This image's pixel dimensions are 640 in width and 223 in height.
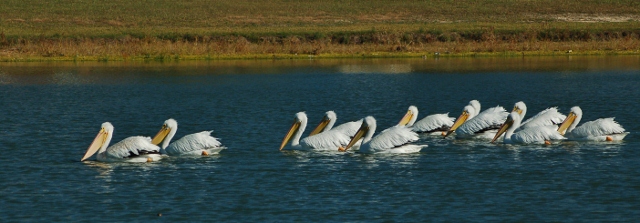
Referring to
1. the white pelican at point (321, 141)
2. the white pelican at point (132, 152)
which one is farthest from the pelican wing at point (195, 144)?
the white pelican at point (321, 141)

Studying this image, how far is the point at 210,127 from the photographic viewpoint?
16.6 meters

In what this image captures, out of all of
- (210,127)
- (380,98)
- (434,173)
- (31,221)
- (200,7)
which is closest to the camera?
(31,221)

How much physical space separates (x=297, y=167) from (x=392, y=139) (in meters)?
1.36

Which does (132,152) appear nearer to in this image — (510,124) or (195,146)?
(195,146)

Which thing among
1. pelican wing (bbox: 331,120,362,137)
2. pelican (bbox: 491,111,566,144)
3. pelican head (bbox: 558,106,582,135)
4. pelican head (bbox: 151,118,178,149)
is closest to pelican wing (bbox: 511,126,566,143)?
pelican (bbox: 491,111,566,144)

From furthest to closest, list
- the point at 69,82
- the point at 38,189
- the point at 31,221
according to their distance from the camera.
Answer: the point at 69,82, the point at 38,189, the point at 31,221

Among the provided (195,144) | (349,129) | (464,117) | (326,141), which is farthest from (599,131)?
(195,144)

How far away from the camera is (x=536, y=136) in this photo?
13.5m

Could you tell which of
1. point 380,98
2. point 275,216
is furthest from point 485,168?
point 380,98

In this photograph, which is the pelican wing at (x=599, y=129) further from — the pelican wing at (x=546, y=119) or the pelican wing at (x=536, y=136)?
the pelican wing at (x=546, y=119)

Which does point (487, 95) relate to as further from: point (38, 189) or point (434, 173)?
point (38, 189)

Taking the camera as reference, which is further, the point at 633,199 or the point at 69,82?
the point at 69,82

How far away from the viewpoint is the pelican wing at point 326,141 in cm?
1306

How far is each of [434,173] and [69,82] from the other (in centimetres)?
1718
